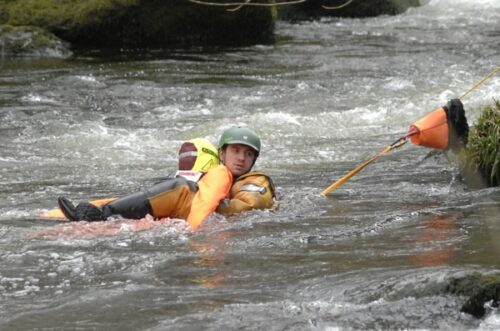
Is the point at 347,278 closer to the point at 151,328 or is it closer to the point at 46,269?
the point at 151,328

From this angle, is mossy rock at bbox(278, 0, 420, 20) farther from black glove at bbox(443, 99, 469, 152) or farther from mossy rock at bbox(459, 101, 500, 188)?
black glove at bbox(443, 99, 469, 152)

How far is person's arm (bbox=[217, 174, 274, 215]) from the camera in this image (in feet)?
22.1

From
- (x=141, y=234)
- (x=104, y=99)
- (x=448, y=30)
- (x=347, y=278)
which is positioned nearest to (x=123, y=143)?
(x=104, y=99)

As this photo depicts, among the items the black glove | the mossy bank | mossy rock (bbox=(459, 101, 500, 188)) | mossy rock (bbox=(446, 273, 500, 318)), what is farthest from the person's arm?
the mossy bank

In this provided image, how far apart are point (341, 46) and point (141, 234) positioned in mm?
11478

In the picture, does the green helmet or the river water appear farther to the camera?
the green helmet

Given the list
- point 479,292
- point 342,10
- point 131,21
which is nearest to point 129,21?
point 131,21

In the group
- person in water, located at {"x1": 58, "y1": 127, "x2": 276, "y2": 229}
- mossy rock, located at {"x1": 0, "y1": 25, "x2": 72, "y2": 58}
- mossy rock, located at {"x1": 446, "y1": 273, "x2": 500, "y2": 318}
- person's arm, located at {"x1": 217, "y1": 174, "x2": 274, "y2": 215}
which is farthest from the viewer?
mossy rock, located at {"x1": 0, "y1": 25, "x2": 72, "y2": 58}

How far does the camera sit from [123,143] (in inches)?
402

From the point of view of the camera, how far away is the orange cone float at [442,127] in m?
7.16

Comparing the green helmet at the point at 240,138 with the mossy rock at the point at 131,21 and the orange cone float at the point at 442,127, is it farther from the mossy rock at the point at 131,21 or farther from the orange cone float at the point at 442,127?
the mossy rock at the point at 131,21

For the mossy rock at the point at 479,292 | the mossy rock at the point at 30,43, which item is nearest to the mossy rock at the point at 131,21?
the mossy rock at the point at 30,43

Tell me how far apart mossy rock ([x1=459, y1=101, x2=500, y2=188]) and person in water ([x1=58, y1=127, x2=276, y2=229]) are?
5.54 ft

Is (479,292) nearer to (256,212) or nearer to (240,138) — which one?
(256,212)
